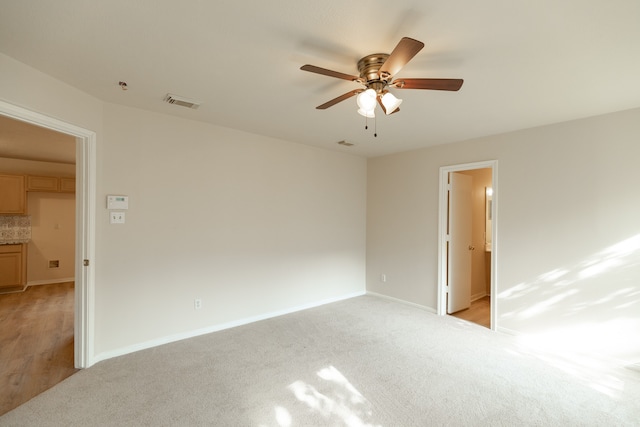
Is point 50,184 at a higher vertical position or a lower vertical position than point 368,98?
lower

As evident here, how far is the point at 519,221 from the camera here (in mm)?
3510

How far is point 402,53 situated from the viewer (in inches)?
59.9

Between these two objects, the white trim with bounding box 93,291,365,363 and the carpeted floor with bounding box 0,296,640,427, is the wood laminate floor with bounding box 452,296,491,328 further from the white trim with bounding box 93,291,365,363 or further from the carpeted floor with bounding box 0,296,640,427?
the white trim with bounding box 93,291,365,363

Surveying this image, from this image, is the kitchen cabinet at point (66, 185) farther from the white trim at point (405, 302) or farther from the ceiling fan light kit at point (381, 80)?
the ceiling fan light kit at point (381, 80)

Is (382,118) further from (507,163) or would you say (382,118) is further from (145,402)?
(145,402)

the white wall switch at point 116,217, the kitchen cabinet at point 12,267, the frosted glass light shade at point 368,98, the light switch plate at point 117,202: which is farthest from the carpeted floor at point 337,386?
the kitchen cabinet at point 12,267

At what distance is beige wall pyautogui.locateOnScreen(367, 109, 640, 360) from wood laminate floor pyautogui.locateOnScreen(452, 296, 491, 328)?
1.30ft

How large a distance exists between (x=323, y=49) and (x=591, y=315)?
3711 mm

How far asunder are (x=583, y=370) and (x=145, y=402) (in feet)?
12.7

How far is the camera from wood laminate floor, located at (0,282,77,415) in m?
2.39

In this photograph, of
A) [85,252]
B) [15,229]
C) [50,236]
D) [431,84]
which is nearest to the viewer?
[431,84]

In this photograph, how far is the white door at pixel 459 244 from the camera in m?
4.30

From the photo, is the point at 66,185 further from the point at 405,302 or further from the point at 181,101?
the point at 405,302

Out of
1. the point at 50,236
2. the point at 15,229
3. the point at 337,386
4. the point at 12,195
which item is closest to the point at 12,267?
the point at 15,229
